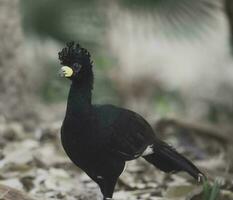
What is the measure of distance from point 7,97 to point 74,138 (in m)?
1.38

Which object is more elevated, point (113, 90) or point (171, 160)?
point (113, 90)

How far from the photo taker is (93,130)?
2.32m

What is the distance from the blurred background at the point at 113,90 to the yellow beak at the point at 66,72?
0.58 meters

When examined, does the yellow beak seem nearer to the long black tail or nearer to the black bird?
the black bird

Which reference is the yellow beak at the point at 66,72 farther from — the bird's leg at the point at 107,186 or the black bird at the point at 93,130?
the bird's leg at the point at 107,186

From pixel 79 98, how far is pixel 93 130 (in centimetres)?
10

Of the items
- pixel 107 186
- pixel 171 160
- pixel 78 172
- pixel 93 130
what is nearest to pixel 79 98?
pixel 93 130

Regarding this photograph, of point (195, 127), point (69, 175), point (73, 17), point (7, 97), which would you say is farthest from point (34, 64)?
point (69, 175)

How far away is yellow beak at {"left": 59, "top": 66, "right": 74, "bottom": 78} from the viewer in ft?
7.37

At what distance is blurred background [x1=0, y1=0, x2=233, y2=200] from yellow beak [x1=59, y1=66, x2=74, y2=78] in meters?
0.58

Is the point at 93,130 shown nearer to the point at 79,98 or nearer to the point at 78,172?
the point at 79,98

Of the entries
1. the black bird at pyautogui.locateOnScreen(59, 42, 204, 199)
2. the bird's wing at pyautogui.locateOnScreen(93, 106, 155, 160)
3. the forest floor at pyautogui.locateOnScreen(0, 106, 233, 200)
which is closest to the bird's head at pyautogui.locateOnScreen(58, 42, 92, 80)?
the black bird at pyautogui.locateOnScreen(59, 42, 204, 199)

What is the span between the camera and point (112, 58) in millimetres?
5414

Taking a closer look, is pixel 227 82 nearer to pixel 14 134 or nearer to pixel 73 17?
pixel 73 17
